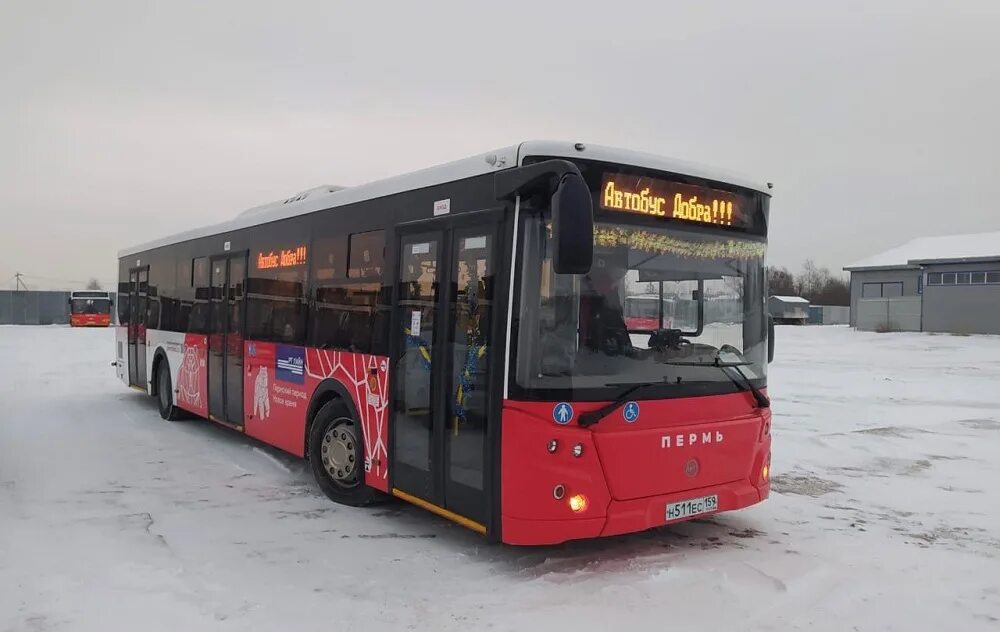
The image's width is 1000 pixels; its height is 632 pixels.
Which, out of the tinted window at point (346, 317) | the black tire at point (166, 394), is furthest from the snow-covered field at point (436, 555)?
the black tire at point (166, 394)

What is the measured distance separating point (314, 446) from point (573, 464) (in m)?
3.41

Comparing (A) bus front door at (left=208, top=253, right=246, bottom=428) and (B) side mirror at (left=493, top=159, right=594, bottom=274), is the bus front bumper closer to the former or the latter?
(B) side mirror at (left=493, top=159, right=594, bottom=274)

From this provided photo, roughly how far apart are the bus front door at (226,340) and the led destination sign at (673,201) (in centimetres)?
567

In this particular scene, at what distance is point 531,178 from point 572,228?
1.88ft

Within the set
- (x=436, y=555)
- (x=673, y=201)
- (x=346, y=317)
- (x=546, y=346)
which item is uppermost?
(x=673, y=201)

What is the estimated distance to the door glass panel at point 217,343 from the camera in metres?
9.84

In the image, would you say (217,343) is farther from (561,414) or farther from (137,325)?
(561,414)

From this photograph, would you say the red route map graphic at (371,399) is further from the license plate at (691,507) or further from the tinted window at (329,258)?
the license plate at (691,507)

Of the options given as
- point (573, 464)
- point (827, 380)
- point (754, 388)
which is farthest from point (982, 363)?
point (573, 464)

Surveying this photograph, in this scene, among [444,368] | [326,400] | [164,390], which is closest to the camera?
[444,368]

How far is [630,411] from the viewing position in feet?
16.7

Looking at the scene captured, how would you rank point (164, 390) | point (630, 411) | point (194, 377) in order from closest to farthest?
point (630, 411) < point (194, 377) < point (164, 390)

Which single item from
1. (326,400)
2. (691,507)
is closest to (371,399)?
(326,400)

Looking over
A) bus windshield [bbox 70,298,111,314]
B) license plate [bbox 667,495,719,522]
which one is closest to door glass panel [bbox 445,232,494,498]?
license plate [bbox 667,495,719,522]
